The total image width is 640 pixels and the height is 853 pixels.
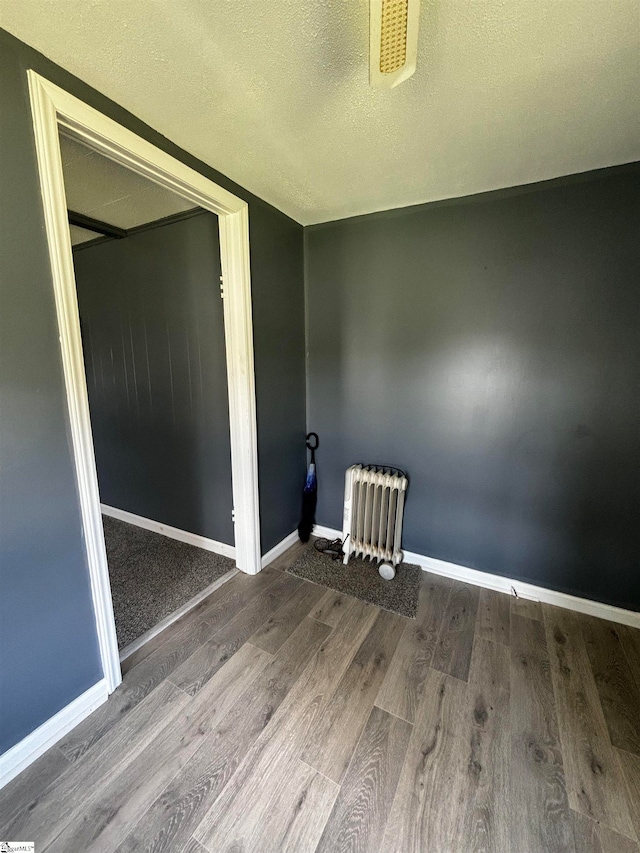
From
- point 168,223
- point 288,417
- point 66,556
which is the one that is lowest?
point 66,556

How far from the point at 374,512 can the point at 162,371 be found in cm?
191

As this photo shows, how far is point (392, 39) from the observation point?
890mm

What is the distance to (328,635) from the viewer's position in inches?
72.0

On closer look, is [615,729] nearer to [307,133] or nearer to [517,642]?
[517,642]

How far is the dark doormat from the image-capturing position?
2.09 metres

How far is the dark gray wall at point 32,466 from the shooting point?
105cm

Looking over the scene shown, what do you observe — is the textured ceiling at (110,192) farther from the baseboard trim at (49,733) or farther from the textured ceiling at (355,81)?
the baseboard trim at (49,733)

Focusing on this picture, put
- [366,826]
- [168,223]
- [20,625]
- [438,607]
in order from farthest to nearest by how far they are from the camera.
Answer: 1. [168,223]
2. [438,607]
3. [20,625]
4. [366,826]

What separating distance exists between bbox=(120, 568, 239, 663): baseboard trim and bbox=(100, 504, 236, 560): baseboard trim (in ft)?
0.73

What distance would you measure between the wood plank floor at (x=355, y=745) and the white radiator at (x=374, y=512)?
526mm

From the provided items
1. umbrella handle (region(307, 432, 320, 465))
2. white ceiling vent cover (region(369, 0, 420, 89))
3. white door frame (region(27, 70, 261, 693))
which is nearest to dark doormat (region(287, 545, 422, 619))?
umbrella handle (region(307, 432, 320, 465))

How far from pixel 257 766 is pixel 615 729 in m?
1.45

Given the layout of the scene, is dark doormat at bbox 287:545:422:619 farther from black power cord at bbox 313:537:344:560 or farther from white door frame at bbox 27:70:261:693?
white door frame at bbox 27:70:261:693

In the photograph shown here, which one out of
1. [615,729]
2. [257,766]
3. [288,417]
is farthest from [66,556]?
[615,729]
